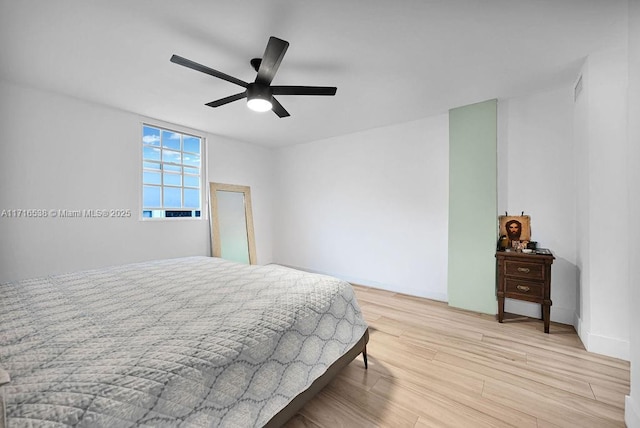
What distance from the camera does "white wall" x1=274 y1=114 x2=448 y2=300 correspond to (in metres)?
3.45

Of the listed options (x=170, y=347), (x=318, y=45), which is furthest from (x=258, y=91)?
(x=170, y=347)

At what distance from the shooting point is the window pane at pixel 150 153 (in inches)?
140

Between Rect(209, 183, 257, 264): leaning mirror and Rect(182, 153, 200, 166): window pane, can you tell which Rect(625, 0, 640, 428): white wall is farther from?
Rect(182, 153, 200, 166): window pane

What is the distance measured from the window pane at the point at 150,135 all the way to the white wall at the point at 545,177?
4460 millimetres

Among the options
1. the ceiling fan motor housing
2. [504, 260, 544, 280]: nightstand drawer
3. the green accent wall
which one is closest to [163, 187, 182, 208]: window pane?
the ceiling fan motor housing

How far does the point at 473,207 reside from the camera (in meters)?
3.06

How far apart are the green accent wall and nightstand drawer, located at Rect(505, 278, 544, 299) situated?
0.27 m

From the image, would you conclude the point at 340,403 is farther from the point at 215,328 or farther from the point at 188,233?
the point at 188,233

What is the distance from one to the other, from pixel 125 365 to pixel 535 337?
315cm

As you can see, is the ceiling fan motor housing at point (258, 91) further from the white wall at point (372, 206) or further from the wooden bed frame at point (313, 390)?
the white wall at point (372, 206)

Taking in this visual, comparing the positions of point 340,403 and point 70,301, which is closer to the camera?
point 70,301

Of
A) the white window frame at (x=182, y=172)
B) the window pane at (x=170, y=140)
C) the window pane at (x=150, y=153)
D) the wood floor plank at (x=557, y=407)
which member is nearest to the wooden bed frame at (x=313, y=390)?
the wood floor plank at (x=557, y=407)

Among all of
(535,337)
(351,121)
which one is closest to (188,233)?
(351,121)

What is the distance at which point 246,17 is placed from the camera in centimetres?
169
